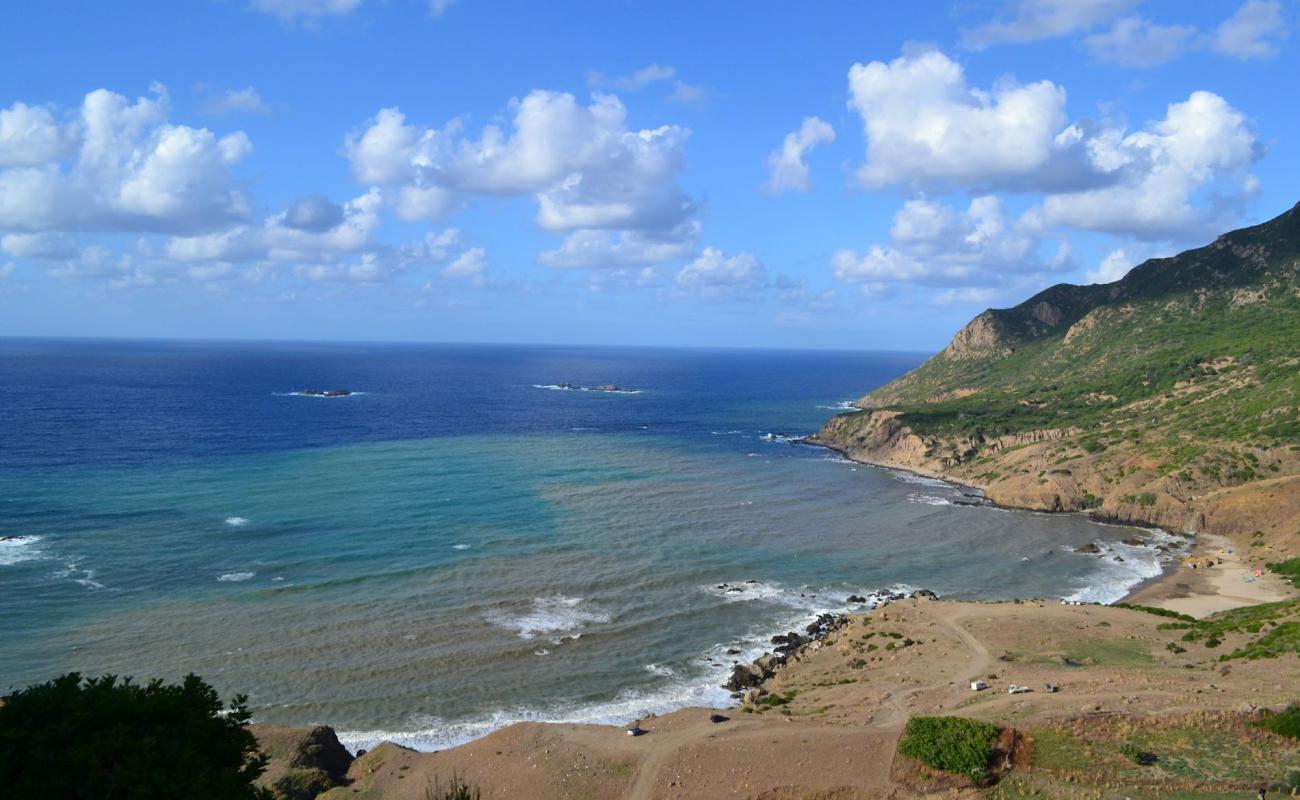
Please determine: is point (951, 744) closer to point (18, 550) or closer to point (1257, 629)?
point (1257, 629)

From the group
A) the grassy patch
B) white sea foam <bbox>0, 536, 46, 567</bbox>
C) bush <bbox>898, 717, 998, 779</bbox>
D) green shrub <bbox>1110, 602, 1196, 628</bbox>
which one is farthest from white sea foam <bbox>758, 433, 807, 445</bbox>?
bush <bbox>898, 717, 998, 779</bbox>

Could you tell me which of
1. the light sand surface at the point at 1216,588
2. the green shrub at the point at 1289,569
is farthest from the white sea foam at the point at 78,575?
the green shrub at the point at 1289,569

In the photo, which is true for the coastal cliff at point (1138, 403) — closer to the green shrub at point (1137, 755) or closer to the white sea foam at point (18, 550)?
the green shrub at point (1137, 755)

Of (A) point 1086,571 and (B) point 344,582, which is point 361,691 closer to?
(B) point 344,582

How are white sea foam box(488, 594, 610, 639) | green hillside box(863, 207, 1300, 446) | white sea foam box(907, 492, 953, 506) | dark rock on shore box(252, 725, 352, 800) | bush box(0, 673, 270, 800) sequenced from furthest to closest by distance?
green hillside box(863, 207, 1300, 446) < white sea foam box(907, 492, 953, 506) < white sea foam box(488, 594, 610, 639) < dark rock on shore box(252, 725, 352, 800) < bush box(0, 673, 270, 800)

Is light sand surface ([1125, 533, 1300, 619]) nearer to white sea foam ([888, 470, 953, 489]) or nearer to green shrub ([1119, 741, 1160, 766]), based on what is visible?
green shrub ([1119, 741, 1160, 766])

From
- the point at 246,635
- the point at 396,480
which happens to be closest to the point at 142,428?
the point at 396,480
